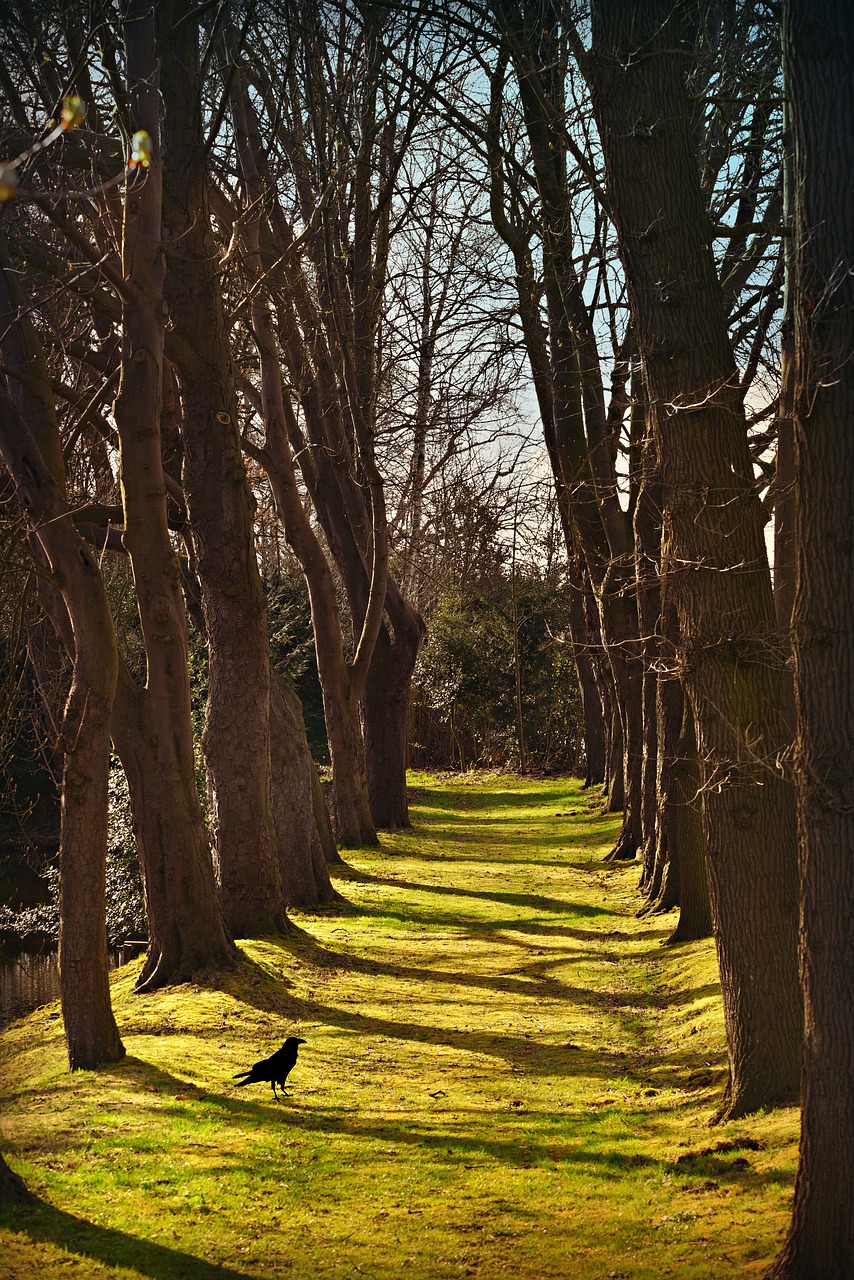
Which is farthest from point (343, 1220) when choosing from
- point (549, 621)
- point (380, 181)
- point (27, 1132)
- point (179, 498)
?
point (549, 621)

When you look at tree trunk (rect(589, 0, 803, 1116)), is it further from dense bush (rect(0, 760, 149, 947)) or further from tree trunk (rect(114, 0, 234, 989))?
dense bush (rect(0, 760, 149, 947))

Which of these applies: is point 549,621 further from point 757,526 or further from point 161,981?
point 757,526

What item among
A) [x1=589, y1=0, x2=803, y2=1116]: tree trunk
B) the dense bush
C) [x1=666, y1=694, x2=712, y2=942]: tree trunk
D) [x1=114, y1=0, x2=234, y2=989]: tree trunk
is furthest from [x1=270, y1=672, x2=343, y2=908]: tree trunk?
[x1=589, y1=0, x2=803, y2=1116]: tree trunk

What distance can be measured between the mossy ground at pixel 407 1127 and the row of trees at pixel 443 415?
57 centimetres

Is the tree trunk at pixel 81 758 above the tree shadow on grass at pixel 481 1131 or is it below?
above

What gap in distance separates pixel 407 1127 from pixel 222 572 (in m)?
5.93

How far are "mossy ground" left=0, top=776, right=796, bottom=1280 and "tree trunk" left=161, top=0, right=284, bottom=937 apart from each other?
40.8 inches

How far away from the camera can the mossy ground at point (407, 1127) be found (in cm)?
504

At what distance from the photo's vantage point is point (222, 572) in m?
11.2

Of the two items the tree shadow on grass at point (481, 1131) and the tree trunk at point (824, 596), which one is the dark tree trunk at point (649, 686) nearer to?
the tree shadow on grass at point (481, 1131)

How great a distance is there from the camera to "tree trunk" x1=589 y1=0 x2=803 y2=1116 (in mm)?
6094

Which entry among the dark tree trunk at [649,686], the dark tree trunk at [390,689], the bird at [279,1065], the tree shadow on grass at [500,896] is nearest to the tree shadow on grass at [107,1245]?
the bird at [279,1065]

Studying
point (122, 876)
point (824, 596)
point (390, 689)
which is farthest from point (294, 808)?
point (824, 596)

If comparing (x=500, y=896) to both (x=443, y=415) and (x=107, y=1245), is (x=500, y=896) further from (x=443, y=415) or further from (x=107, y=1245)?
(x=107, y=1245)
